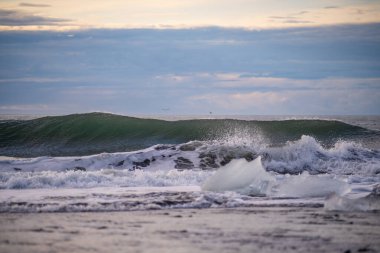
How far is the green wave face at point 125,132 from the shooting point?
92.4 ft

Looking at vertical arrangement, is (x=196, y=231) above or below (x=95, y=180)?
below

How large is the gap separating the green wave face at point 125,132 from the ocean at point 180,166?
0.18ft

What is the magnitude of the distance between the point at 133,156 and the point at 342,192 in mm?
8774

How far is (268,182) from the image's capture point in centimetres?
1175

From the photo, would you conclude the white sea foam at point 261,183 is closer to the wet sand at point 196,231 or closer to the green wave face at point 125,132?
the wet sand at point 196,231

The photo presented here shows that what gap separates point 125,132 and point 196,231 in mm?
23226

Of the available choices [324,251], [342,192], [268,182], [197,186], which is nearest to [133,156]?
[197,186]

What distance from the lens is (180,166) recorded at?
1797 centimetres

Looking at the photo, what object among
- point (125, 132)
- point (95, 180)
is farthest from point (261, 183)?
point (125, 132)

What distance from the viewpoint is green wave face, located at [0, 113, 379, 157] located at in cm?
2817

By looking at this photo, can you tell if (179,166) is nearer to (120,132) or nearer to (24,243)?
(24,243)

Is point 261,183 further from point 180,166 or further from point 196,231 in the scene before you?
point 180,166

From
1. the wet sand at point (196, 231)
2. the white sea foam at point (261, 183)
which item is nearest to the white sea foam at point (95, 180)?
the white sea foam at point (261, 183)

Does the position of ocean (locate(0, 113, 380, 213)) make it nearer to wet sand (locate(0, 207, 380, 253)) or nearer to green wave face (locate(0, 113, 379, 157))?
green wave face (locate(0, 113, 379, 157))
